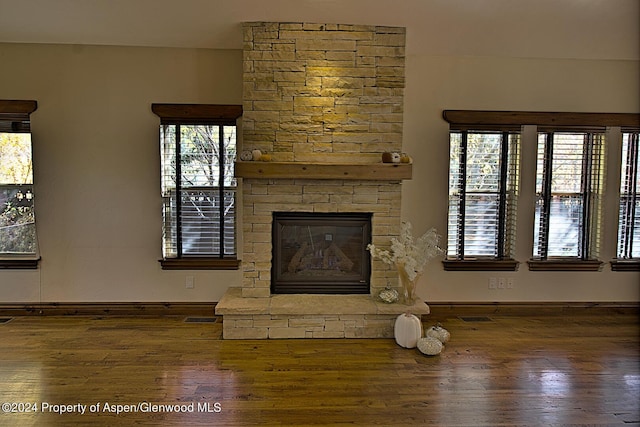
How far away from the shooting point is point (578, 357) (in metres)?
3.08

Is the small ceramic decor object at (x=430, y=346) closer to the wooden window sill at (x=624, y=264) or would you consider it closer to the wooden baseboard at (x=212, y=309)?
the wooden baseboard at (x=212, y=309)

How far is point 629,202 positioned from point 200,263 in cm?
431

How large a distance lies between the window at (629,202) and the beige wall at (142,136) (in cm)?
15

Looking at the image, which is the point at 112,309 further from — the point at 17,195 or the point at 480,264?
the point at 480,264

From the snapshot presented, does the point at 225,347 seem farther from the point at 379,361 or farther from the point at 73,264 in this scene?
the point at 73,264

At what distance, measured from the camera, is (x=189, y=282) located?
396 centimetres

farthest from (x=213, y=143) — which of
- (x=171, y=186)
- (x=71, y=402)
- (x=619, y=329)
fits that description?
(x=619, y=329)

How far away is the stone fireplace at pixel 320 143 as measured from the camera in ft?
11.0

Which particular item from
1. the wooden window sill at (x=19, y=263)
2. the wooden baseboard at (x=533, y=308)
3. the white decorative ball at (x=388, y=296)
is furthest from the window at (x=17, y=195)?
the wooden baseboard at (x=533, y=308)

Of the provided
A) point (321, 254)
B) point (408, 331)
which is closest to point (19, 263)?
point (321, 254)

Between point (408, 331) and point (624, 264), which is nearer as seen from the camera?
point (408, 331)

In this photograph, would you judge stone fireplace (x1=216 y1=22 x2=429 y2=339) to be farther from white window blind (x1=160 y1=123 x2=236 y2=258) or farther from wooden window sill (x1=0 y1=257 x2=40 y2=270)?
wooden window sill (x1=0 y1=257 x2=40 y2=270)

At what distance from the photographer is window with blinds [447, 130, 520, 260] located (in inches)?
156

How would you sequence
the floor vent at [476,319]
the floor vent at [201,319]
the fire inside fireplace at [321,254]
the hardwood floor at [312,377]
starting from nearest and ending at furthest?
1. the hardwood floor at [312,377]
2. the fire inside fireplace at [321,254]
3. the floor vent at [201,319]
4. the floor vent at [476,319]
